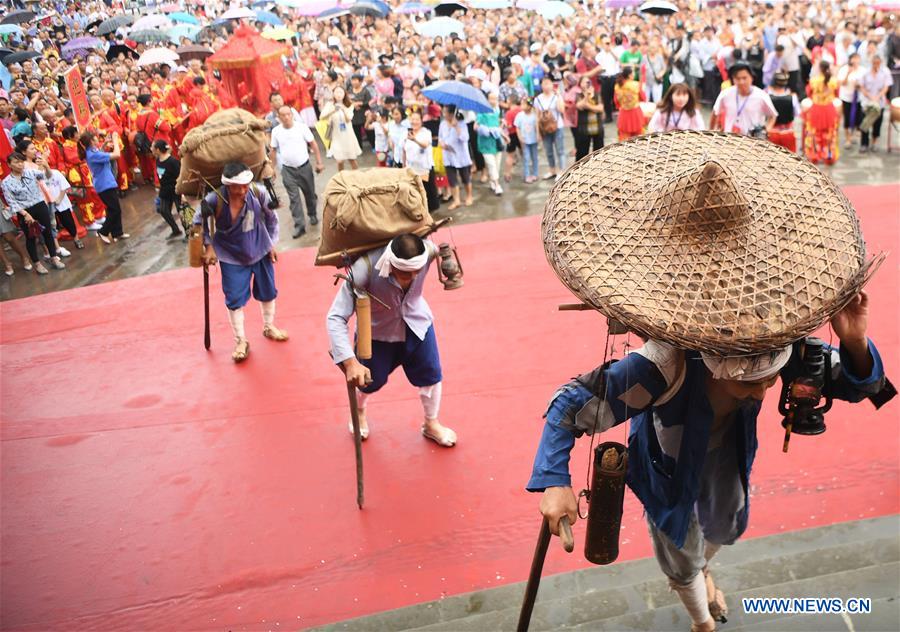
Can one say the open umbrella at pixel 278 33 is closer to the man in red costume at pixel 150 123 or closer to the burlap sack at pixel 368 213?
the man in red costume at pixel 150 123

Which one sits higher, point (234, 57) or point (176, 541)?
point (234, 57)

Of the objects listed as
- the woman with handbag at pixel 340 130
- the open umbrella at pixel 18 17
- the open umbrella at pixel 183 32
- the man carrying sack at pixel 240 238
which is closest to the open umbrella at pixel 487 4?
the open umbrella at pixel 183 32

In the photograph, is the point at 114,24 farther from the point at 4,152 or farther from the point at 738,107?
the point at 738,107

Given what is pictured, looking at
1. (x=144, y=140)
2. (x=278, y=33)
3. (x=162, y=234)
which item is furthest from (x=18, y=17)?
(x=278, y=33)

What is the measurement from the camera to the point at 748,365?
7.79 feet

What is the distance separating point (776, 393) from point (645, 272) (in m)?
3.50

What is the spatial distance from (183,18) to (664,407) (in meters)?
14.4

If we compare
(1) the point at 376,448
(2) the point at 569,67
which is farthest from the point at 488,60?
(1) the point at 376,448

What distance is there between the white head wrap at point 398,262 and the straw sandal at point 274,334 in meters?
2.43

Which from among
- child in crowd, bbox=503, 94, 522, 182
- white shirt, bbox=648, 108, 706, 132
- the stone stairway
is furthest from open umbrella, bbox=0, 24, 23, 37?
the stone stairway

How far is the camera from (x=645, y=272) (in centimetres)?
227

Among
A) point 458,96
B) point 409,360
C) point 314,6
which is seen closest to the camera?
point 409,360

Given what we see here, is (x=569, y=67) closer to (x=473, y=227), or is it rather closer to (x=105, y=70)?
(x=473, y=227)

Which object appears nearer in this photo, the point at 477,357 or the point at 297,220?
the point at 477,357
